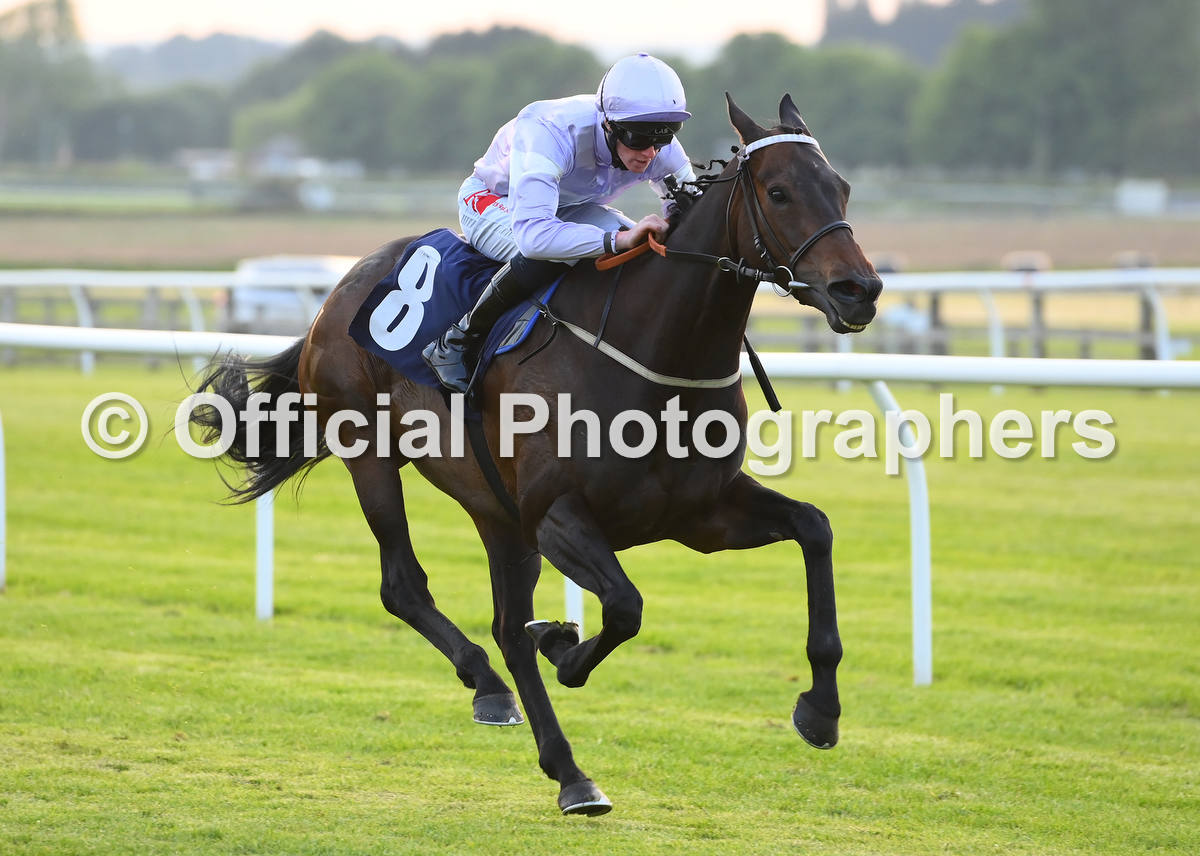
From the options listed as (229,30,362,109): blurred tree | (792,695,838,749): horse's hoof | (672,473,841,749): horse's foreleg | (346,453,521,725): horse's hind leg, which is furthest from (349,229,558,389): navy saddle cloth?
(229,30,362,109): blurred tree

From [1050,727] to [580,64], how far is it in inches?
3325

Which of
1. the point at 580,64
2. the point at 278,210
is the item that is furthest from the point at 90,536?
the point at 580,64

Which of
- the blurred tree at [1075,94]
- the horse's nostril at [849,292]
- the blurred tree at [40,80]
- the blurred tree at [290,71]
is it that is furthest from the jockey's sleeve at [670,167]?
the blurred tree at [290,71]

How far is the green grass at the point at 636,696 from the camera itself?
3777 millimetres

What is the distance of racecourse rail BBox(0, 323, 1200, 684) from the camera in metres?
4.25

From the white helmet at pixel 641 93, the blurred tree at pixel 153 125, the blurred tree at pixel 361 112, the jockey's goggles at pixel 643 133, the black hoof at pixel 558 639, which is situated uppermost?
the blurred tree at pixel 153 125

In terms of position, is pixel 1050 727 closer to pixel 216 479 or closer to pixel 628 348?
pixel 628 348

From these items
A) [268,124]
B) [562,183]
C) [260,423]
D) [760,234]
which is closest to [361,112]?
[268,124]

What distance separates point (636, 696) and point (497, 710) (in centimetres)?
109

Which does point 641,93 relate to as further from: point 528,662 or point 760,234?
point 528,662

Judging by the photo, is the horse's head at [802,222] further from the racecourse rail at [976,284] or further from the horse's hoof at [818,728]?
the racecourse rail at [976,284]

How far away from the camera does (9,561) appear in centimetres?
674

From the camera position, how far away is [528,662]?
13.4ft

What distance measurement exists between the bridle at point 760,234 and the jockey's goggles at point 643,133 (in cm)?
26
